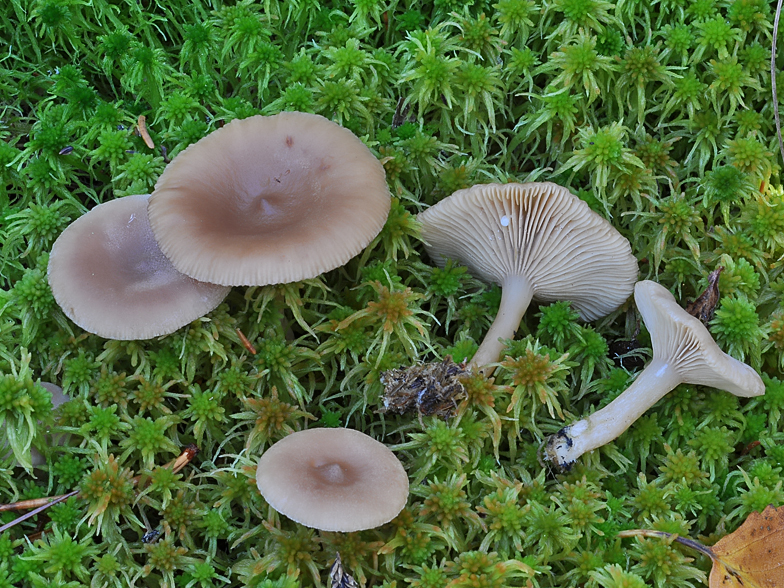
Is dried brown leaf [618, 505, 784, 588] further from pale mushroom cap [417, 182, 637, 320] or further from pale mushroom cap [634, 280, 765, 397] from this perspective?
pale mushroom cap [417, 182, 637, 320]

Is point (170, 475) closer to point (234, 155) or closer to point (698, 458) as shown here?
point (234, 155)

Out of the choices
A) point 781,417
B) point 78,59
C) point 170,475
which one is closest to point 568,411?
point 781,417

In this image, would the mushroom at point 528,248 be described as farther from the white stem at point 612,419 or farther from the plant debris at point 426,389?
the white stem at point 612,419

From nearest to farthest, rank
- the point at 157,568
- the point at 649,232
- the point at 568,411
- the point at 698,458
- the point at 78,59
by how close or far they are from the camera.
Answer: the point at 157,568 < the point at 698,458 < the point at 568,411 < the point at 649,232 < the point at 78,59

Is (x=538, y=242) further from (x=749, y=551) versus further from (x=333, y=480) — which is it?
(x=749, y=551)

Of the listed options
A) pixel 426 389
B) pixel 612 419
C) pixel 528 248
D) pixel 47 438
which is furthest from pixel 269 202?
pixel 612 419

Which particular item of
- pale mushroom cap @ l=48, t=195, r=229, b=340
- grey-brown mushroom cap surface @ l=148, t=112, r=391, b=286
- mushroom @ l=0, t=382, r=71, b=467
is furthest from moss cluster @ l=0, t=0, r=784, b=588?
grey-brown mushroom cap surface @ l=148, t=112, r=391, b=286
